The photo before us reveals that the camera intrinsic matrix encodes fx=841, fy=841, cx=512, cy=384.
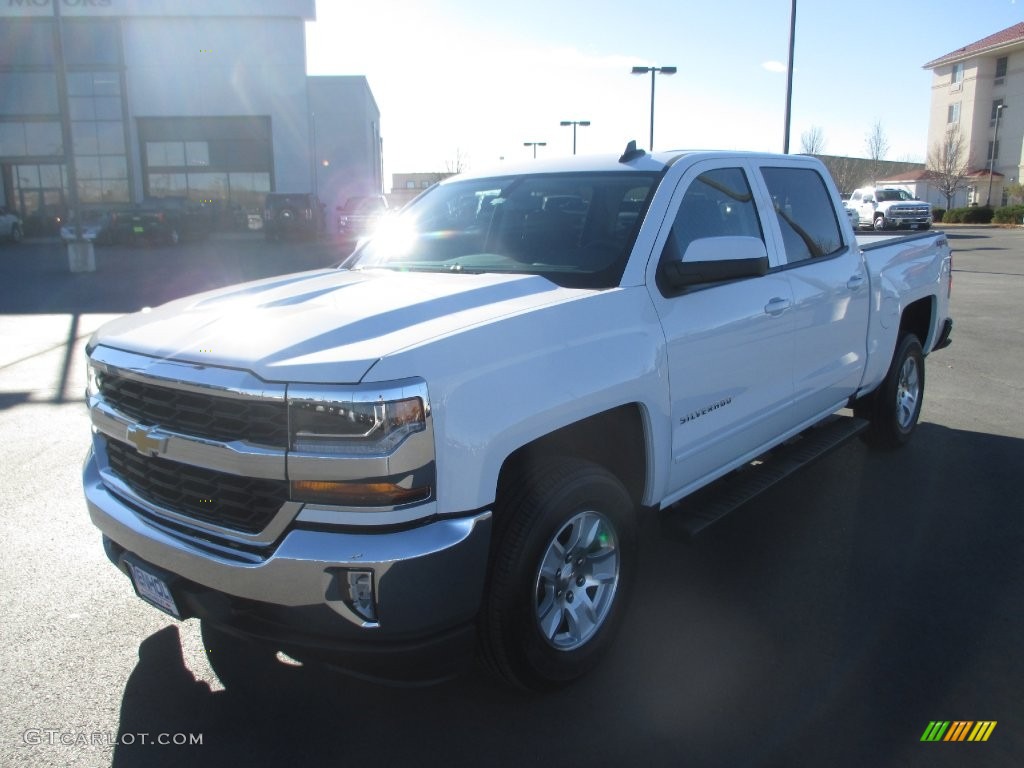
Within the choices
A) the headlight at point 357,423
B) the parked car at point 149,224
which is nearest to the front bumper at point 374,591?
the headlight at point 357,423

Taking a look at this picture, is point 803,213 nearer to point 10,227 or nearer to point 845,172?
point 10,227

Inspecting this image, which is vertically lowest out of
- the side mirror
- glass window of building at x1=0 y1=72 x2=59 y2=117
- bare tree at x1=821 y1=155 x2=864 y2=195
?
the side mirror

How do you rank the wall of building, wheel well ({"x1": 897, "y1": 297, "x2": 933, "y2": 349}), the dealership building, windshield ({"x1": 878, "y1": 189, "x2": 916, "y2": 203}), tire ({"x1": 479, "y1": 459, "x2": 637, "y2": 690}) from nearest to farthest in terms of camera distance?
tire ({"x1": 479, "y1": 459, "x2": 637, "y2": 690}) < wheel well ({"x1": 897, "y1": 297, "x2": 933, "y2": 349}) < the dealership building < windshield ({"x1": 878, "y1": 189, "x2": 916, "y2": 203}) < the wall of building

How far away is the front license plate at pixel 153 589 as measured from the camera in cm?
279

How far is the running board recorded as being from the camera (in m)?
3.71

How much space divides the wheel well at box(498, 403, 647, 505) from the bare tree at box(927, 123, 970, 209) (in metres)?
68.3

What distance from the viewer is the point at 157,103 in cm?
3950

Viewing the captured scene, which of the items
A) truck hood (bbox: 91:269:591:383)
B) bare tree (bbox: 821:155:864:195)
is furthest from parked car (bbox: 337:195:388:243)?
bare tree (bbox: 821:155:864:195)

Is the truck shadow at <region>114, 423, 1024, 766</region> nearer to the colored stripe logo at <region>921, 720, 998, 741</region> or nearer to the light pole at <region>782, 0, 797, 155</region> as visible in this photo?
the colored stripe logo at <region>921, 720, 998, 741</region>

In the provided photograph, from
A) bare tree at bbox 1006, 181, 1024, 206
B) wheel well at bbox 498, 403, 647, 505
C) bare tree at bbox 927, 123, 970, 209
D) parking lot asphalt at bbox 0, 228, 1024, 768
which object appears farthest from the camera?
bare tree at bbox 927, 123, 970, 209

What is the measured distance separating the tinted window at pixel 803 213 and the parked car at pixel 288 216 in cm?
3067

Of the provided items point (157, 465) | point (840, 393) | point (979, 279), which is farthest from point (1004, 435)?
point (979, 279)

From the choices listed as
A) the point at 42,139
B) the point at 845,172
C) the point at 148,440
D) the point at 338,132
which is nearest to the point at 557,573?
the point at 148,440

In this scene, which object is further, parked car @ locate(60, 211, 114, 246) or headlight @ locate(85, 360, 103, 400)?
parked car @ locate(60, 211, 114, 246)
